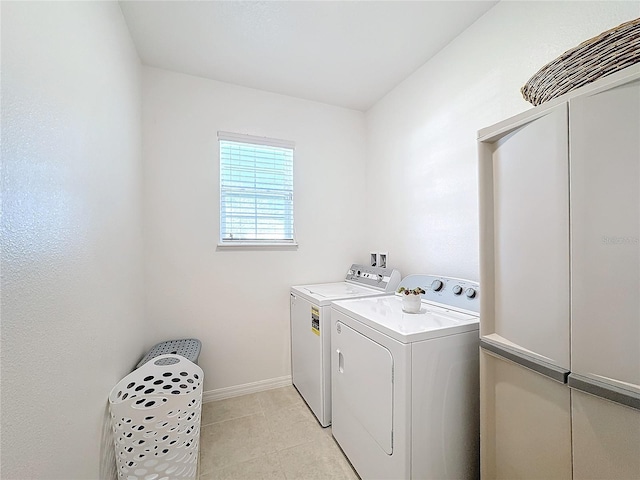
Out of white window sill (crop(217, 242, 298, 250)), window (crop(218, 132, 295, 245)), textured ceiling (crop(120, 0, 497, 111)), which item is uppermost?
textured ceiling (crop(120, 0, 497, 111))

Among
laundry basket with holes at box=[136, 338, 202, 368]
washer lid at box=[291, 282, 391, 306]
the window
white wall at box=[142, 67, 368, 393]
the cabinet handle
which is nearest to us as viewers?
the cabinet handle

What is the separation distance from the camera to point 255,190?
2.45m

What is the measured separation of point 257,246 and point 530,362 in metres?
2.01

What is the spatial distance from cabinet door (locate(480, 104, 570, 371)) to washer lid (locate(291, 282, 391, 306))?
3.28 ft

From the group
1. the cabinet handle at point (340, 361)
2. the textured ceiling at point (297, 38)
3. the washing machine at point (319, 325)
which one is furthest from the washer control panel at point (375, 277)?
the textured ceiling at point (297, 38)

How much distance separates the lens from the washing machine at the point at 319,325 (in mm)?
1845

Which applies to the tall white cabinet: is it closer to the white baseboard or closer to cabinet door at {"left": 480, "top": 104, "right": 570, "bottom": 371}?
cabinet door at {"left": 480, "top": 104, "right": 570, "bottom": 371}

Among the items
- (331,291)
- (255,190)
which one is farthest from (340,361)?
(255,190)

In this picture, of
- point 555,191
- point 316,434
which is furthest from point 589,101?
point 316,434

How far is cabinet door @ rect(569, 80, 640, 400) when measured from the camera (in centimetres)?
70

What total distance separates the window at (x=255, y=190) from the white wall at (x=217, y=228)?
3.0 inches

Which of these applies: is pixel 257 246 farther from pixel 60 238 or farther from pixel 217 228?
pixel 60 238

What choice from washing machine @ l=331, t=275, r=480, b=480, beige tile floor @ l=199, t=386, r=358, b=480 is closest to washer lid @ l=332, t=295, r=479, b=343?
washing machine @ l=331, t=275, r=480, b=480

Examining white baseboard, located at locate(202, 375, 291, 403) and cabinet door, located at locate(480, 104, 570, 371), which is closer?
cabinet door, located at locate(480, 104, 570, 371)
